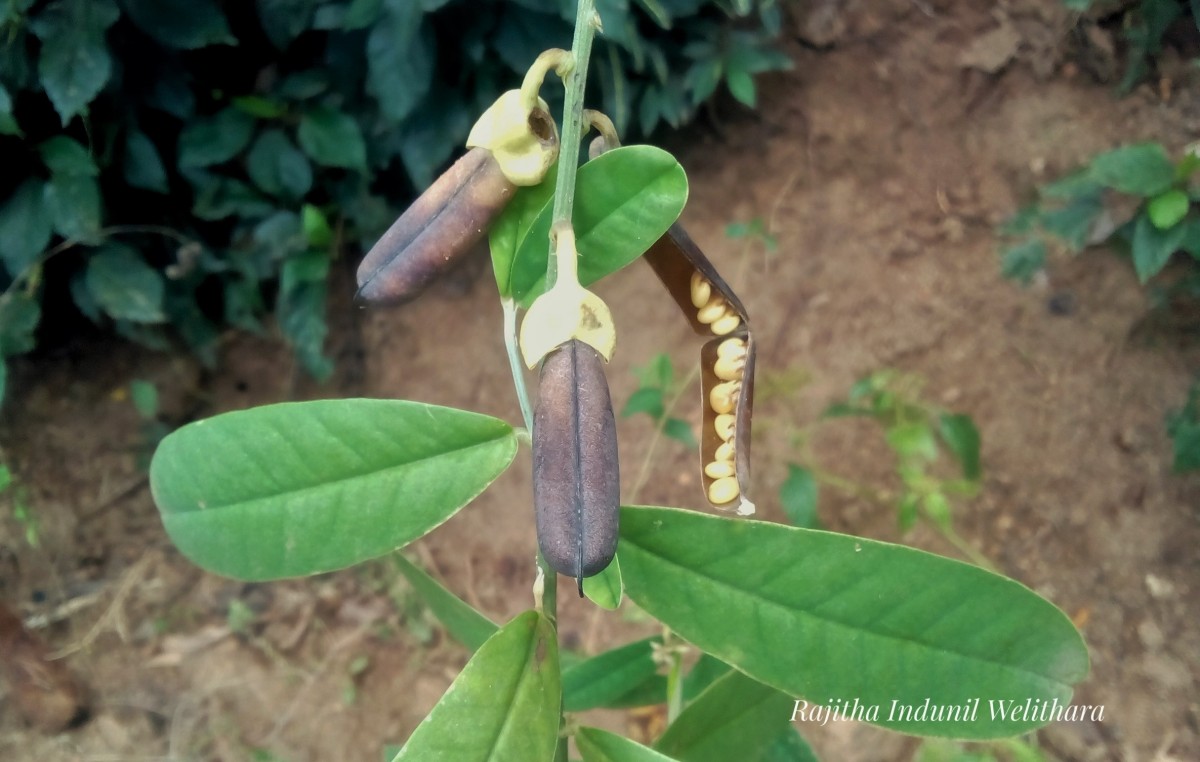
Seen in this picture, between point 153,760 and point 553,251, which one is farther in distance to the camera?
point 153,760

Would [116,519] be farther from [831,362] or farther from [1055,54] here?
[1055,54]

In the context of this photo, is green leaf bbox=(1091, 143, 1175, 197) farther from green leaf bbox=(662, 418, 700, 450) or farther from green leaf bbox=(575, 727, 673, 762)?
green leaf bbox=(575, 727, 673, 762)

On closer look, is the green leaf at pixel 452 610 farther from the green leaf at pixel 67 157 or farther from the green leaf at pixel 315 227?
the green leaf at pixel 67 157

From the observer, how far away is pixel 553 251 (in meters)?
0.53

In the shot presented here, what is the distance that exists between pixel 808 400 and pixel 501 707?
1053 millimetres

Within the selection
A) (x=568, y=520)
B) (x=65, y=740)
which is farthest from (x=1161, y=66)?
(x=65, y=740)

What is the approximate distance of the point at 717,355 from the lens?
615mm

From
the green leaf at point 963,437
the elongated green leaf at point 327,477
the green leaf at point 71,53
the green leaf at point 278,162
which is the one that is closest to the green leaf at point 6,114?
the green leaf at point 71,53

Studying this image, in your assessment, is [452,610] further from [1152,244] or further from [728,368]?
[1152,244]

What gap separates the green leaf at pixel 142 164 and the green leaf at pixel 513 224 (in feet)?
3.81

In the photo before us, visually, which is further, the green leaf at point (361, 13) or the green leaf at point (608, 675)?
the green leaf at point (361, 13)

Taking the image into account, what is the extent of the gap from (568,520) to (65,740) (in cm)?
150

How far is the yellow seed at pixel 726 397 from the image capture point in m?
0.61

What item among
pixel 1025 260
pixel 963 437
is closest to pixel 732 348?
pixel 963 437
